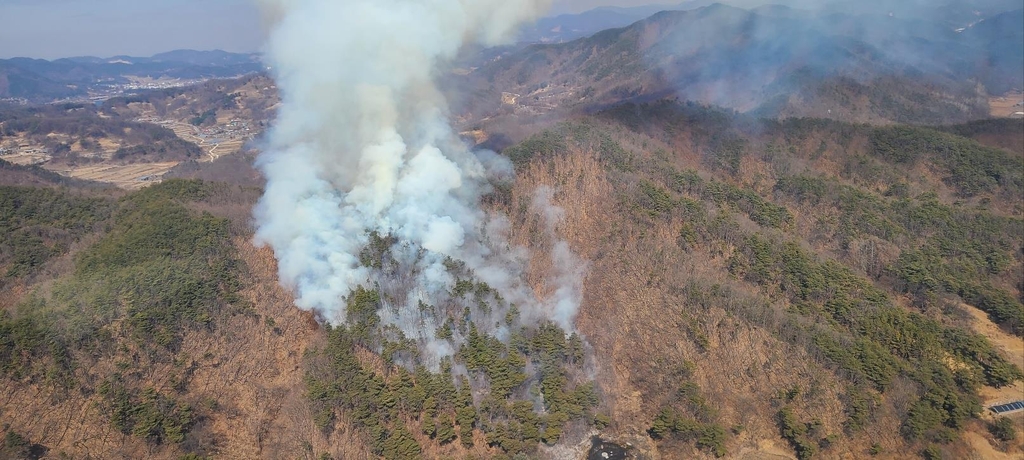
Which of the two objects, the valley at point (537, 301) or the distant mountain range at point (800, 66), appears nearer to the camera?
the valley at point (537, 301)

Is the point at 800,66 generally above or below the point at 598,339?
above

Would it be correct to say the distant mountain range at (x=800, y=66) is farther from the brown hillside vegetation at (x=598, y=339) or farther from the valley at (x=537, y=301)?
the brown hillside vegetation at (x=598, y=339)

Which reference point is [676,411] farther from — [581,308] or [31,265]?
[31,265]

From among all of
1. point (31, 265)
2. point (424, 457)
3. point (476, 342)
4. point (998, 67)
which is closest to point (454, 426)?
point (424, 457)

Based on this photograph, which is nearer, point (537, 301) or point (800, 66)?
point (537, 301)

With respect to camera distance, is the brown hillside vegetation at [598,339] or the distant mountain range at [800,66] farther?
the distant mountain range at [800,66]

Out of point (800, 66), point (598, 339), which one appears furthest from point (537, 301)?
point (800, 66)

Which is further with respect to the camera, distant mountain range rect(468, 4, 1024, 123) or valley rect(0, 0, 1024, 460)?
distant mountain range rect(468, 4, 1024, 123)

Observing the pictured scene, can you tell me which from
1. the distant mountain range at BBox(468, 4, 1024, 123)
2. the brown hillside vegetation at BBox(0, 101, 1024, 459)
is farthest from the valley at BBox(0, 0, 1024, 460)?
the distant mountain range at BBox(468, 4, 1024, 123)

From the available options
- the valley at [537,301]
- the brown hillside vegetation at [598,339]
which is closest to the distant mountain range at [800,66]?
the valley at [537,301]

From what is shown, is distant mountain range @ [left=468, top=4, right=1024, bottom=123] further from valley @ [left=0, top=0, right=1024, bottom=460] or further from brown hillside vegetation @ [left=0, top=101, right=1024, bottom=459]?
brown hillside vegetation @ [left=0, top=101, right=1024, bottom=459]

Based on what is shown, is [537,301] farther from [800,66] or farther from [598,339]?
[800,66]
